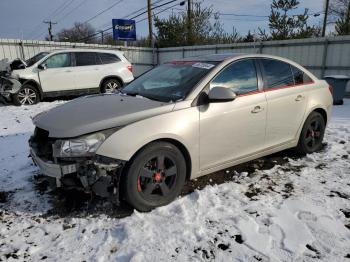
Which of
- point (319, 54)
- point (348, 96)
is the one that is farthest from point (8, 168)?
point (319, 54)

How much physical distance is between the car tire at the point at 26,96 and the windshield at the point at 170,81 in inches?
267

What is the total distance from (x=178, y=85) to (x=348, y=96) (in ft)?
33.3

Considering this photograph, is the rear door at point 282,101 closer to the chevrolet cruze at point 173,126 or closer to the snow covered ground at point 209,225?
the chevrolet cruze at point 173,126

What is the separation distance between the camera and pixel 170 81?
13.5ft

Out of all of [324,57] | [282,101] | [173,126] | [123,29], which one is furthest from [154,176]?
[123,29]

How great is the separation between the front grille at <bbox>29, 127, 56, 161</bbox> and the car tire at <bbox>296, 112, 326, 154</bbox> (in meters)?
3.61

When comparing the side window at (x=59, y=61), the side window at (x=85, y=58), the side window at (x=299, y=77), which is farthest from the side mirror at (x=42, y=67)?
the side window at (x=299, y=77)

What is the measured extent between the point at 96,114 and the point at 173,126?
820mm

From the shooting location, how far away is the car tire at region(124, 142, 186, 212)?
10.5ft

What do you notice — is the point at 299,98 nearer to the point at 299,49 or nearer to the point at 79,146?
the point at 79,146

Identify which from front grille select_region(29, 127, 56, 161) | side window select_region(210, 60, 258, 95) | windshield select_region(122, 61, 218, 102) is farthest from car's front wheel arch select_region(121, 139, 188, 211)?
side window select_region(210, 60, 258, 95)

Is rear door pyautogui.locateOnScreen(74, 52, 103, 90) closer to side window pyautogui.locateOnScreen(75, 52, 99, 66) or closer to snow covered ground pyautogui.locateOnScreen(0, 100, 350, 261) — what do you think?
side window pyautogui.locateOnScreen(75, 52, 99, 66)

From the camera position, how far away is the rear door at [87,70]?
10.9 m

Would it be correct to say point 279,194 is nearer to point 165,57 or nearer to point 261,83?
point 261,83
